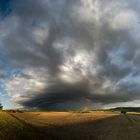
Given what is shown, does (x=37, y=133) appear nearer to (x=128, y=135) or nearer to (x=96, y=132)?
(x=96, y=132)

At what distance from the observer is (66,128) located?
146 ft

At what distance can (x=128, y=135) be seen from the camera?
153ft

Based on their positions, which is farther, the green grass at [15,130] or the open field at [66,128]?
the open field at [66,128]

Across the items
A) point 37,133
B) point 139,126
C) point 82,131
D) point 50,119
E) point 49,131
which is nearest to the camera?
point 37,133

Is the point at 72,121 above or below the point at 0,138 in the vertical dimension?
above

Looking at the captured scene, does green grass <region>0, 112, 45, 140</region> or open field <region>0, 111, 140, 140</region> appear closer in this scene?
green grass <region>0, 112, 45, 140</region>

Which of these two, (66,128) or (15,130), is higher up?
(66,128)

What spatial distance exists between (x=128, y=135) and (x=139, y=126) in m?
7.81

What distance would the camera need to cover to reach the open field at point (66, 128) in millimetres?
35594

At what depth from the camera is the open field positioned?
117 feet

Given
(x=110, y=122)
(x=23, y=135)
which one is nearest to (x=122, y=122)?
(x=110, y=122)

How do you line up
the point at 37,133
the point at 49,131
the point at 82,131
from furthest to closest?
the point at 82,131
the point at 49,131
the point at 37,133

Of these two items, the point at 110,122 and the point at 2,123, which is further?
the point at 110,122

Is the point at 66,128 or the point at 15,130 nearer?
the point at 15,130
